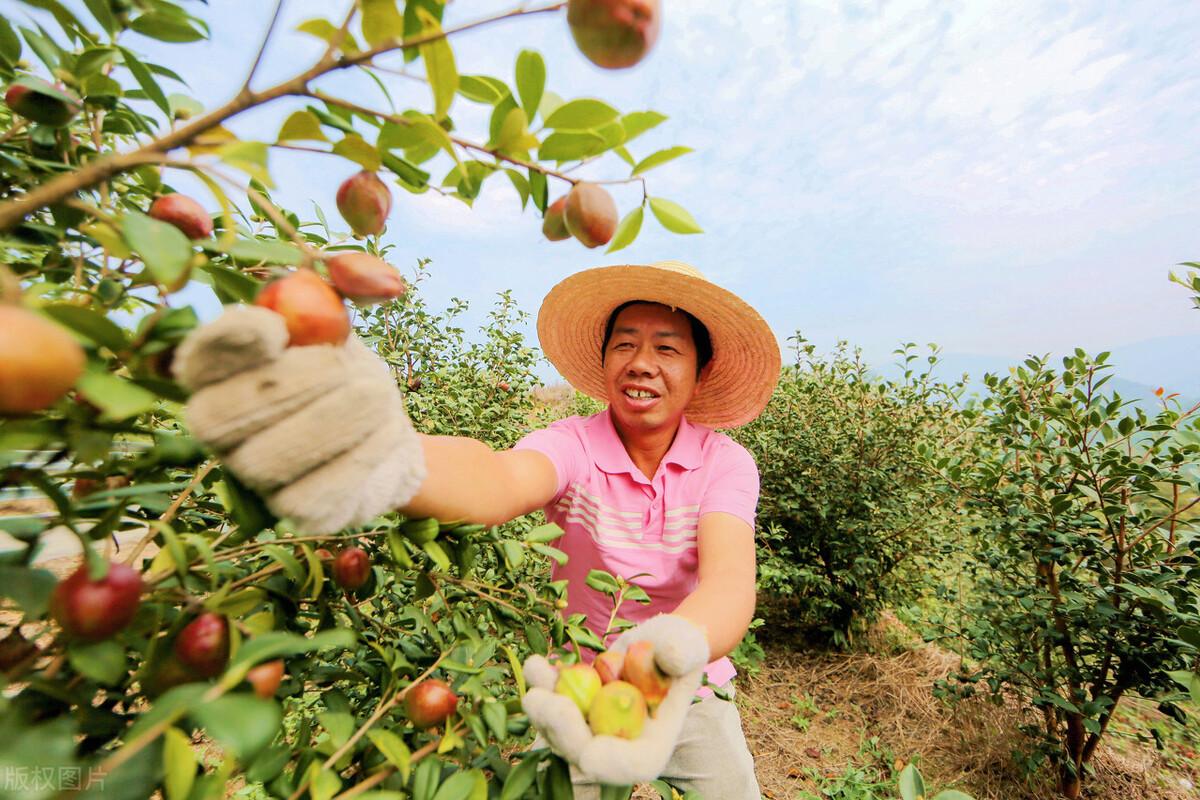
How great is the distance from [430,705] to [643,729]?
28 centimetres

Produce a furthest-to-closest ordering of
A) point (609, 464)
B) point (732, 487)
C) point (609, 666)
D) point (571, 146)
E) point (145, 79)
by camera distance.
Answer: point (609, 464)
point (732, 487)
point (609, 666)
point (145, 79)
point (571, 146)

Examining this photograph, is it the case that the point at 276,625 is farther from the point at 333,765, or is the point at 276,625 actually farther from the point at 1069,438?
the point at 1069,438

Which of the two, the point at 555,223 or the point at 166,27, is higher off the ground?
the point at 166,27

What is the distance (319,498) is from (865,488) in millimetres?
3542

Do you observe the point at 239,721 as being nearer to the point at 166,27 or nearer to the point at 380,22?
the point at 380,22

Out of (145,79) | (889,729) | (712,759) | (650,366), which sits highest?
(145,79)

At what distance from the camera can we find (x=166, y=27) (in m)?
0.71

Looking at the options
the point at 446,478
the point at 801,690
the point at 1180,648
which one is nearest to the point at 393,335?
the point at 446,478

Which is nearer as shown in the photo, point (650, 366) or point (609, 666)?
point (609, 666)

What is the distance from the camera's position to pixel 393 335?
338 cm

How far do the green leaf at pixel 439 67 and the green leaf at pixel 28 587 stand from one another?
591mm

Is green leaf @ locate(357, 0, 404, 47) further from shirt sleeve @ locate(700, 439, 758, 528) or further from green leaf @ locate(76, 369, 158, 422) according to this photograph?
shirt sleeve @ locate(700, 439, 758, 528)

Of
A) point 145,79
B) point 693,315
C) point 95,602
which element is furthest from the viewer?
point 693,315

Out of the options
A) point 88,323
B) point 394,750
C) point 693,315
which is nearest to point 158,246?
point 88,323
